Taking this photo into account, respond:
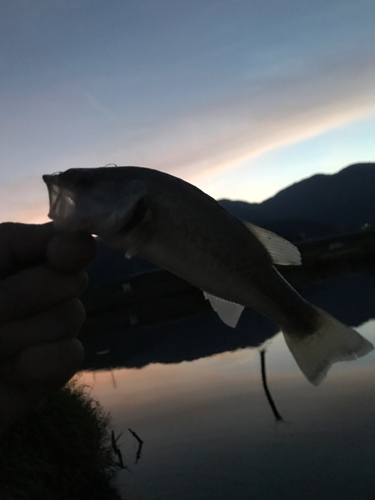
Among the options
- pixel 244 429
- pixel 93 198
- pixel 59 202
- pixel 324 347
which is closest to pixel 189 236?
pixel 93 198

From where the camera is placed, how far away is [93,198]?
9.39 feet

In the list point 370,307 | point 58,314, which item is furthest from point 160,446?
point 370,307

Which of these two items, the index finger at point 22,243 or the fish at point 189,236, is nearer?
the fish at point 189,236

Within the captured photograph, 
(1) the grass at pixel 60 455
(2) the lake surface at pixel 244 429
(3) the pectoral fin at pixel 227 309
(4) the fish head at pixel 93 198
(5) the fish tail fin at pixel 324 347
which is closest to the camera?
(4) the fish head at pixel 93 198

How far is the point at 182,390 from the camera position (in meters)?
16.4

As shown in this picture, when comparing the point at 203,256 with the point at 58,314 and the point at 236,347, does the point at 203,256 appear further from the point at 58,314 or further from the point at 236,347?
the point at 236,347

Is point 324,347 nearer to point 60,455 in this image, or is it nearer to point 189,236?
point 189,236

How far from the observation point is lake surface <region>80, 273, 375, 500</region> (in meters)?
9.82

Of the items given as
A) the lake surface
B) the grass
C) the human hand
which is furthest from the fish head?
the lake surface

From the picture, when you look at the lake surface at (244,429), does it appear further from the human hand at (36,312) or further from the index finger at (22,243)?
the index finger at (22,243)

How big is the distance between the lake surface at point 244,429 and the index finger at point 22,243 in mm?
8201

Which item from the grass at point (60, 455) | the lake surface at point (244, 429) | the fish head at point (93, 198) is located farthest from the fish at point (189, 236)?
the lake surface at point (244, 429)

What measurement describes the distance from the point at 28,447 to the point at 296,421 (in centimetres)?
747

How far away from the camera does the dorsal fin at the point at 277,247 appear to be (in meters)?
3.22
